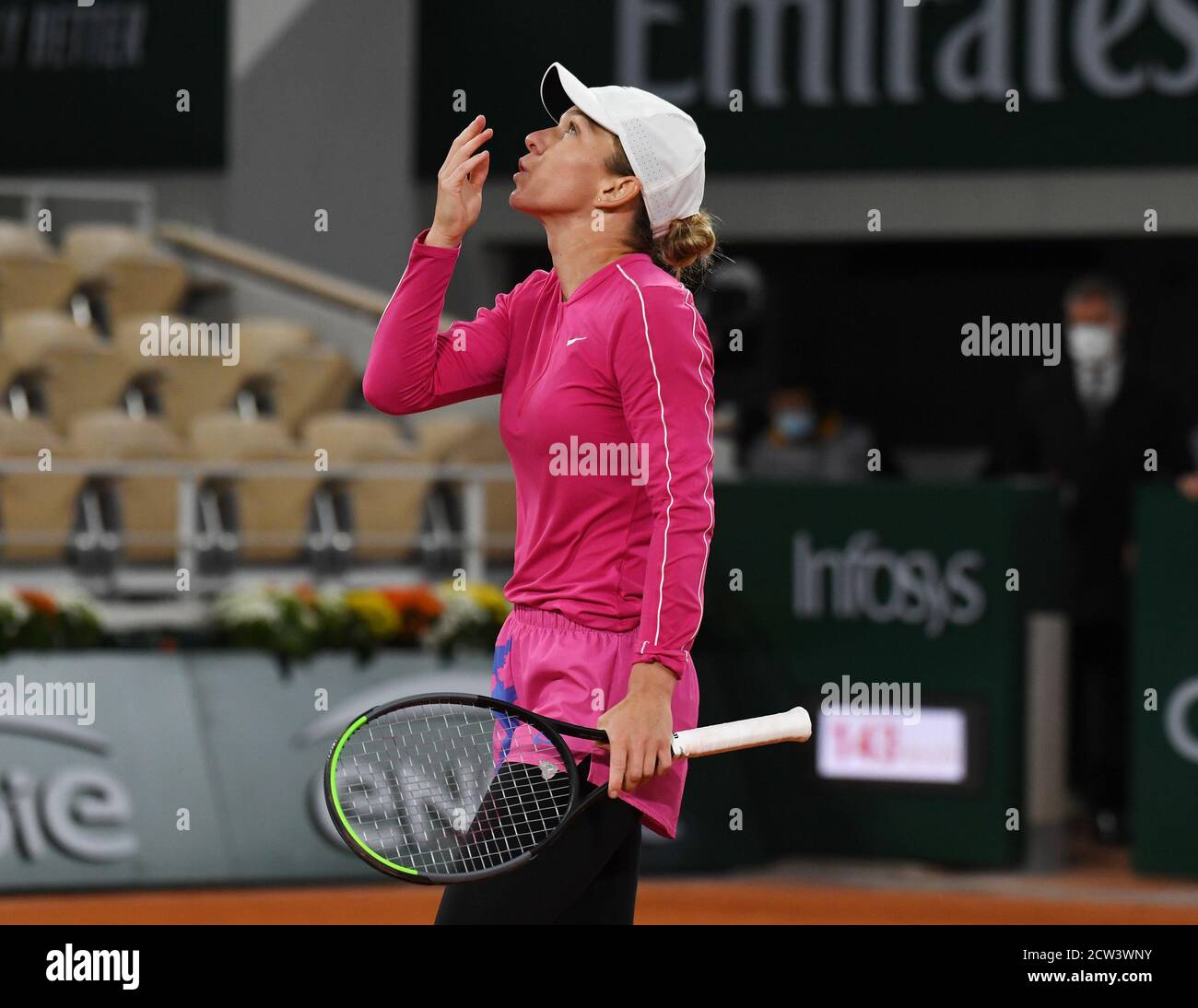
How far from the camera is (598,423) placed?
2.57 meters

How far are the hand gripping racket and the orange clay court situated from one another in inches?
128

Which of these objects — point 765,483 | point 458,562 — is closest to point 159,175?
point 458,562

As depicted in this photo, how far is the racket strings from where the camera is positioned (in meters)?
2.53

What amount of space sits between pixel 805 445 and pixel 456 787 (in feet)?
21.2

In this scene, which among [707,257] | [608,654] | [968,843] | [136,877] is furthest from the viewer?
[968,843]

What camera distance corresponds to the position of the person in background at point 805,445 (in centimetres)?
862

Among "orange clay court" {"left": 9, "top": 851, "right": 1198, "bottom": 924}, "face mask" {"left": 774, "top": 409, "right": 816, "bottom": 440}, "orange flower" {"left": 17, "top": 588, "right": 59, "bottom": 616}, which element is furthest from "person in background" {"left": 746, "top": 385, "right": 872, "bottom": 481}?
"orange flower" {"left": 17, "top": 588, "right": 59, "bottom": 616}

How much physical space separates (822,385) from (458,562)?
1.93m

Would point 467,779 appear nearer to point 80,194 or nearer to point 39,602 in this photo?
point 39,602

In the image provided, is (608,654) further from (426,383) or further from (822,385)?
(822,385)

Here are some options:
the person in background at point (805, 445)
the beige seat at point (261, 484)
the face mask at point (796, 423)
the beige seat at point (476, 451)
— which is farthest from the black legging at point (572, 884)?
the beige seat at point (476, 451)

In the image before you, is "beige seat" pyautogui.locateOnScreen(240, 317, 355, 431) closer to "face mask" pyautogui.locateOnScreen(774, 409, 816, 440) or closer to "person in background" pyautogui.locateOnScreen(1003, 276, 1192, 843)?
"face mask" pyautogui.locateOnScreen(774, 409, 816, 440)

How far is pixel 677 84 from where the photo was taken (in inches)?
406

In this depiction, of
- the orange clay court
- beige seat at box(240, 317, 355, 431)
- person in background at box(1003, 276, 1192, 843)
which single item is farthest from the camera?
beige seat at box(240, 317, 355, 431)
